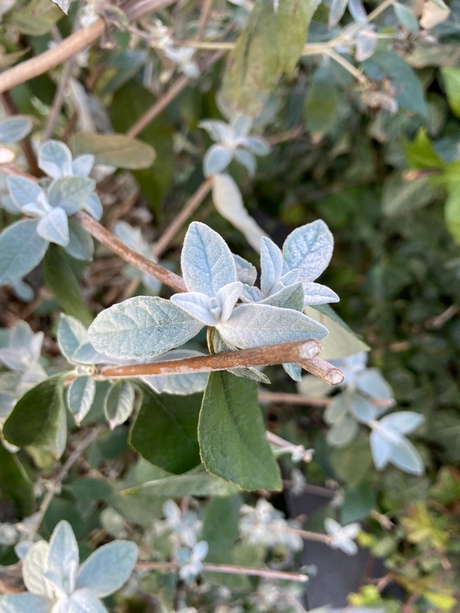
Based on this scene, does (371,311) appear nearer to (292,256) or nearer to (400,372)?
(400,372)

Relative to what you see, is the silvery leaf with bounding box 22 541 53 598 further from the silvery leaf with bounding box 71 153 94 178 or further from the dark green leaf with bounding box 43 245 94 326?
the silvery leaf with bounding box 71 153 94 178

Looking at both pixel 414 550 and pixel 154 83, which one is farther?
pixel 414 550

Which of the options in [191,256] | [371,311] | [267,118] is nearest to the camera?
[191,256]

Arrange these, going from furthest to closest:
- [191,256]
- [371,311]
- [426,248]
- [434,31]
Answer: [371,311] → [426,248] → [434,31] → [191,256]

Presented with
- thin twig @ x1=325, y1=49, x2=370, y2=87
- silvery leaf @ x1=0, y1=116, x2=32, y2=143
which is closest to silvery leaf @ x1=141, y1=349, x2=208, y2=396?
silvery leaf @ x1=0, y1=116, x2=32, y2=143

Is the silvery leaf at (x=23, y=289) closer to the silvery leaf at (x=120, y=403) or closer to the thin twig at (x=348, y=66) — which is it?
the silvery leaf at (x=120, y=403)

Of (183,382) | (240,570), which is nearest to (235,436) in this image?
(183,382)

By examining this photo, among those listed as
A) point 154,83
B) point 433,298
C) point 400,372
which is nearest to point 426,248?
point 433,298

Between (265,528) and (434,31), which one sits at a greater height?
(434,31)
